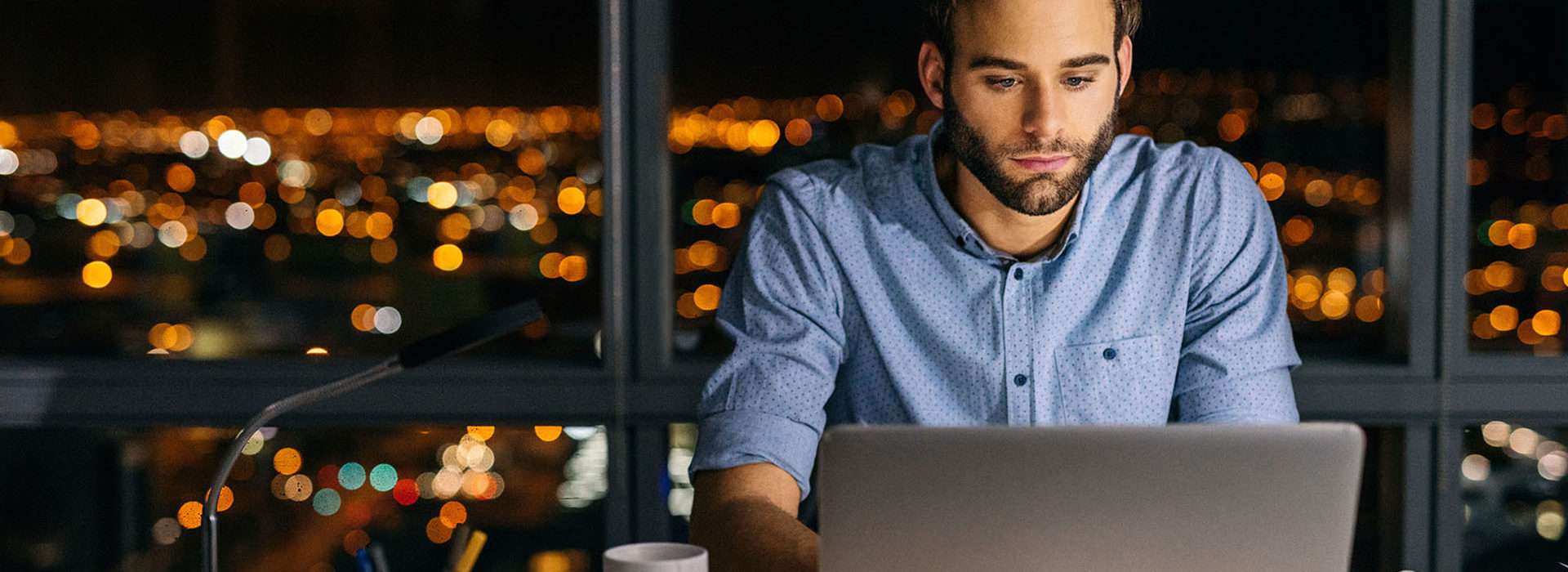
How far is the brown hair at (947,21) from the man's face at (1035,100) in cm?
4

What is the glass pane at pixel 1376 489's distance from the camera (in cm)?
224

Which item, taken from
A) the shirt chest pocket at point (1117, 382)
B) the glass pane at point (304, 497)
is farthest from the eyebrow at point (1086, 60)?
the glass pane at point (304, 497)

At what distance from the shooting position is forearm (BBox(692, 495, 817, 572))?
1.09 metres

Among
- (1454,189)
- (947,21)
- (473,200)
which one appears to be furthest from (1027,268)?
(473,200)

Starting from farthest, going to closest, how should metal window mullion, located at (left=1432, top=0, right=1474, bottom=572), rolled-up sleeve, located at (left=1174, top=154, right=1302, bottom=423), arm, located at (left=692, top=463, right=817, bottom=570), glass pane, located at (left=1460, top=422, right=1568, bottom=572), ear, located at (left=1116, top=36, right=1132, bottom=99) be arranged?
1. glass pane, located at (left=1460, top=422, right=1568, bottom=572)
2. metal window mullion, located at (left=1432, top=0, right=1474, bottom=572)
3. ear, located at (left=1116, top=36, right=1132, bottom=99)
4. rolled-up sleeve, located at (left=1174, top=154, right=1302, bottom=423)
5. arm, located at (left=692, top=463, right=817, bottom=570)

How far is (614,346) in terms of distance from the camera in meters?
2.21

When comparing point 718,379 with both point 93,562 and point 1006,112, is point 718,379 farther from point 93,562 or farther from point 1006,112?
point 93,562

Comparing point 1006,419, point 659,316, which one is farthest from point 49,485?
point 1006,419

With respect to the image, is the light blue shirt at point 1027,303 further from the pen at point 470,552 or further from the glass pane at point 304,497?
the glass pane at point 304,497

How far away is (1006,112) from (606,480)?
1.07m

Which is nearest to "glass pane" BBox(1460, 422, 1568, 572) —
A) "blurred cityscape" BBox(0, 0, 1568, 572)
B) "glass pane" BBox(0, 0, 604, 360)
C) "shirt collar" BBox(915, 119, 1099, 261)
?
"blurred cityscape" BBox(0, 0, 1568, 572)

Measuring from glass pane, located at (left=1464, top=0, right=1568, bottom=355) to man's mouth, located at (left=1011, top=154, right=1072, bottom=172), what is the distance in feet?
3.52

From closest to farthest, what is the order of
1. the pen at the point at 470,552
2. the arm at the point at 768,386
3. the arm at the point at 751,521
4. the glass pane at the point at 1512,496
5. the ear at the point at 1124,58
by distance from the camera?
the pen at the point at 470,552, the arm at the point at 751,521, the arm at the point at 768,386, the ear at the point at 1124,58, the glass pane at the point at 1512,496

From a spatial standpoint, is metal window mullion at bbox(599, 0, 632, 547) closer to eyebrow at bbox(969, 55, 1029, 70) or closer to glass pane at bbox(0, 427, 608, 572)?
glass pane at bbox(0, 427, 608, 572)
